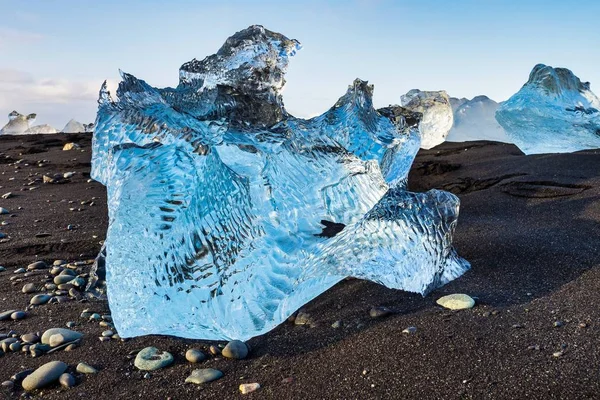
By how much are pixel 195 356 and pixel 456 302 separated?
48.7 inches

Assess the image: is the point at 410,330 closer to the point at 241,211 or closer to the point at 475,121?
the point at 241,211

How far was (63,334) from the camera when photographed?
8.71 ft

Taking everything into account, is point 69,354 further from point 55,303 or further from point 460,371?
point 460,371

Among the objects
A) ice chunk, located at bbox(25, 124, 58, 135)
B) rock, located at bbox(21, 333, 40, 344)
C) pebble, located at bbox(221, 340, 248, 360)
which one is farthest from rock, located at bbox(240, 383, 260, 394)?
ice chunk, located at bbox(25, 124, 58, 135)

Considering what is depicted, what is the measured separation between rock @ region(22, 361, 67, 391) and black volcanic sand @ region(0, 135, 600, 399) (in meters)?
0.05

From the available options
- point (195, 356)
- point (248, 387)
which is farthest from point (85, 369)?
point (248, 387)

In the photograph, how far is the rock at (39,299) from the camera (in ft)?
10.3

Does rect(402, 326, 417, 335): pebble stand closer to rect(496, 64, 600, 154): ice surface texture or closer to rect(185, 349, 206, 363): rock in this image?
rect(185, 349, 206, 363): rock

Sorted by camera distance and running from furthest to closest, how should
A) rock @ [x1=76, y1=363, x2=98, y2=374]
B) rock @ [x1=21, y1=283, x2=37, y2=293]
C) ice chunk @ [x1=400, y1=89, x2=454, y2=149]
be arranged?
ice chunk @ [x1=400, y1=89, x2=454, y2=149] → rock @ [x1=21, y1=283, x2=37, y2=293] → rock @ [x1=76, y1=363, x2=98, y2=374]

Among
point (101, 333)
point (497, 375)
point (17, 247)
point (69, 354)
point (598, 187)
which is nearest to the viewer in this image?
point (497, 375)

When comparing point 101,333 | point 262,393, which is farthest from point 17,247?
point 262,393

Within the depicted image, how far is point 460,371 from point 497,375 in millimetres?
130

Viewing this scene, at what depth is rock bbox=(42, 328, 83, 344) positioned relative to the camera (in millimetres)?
2638

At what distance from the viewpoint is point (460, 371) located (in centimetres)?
205
